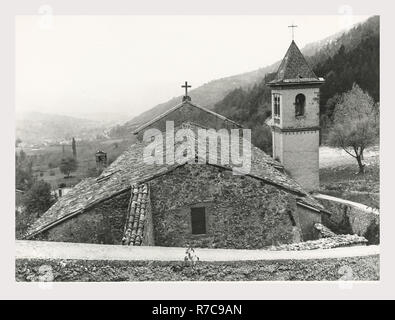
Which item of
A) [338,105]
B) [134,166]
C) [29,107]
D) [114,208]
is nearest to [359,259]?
[114,208]

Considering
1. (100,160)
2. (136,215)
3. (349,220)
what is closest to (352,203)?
(349,220)

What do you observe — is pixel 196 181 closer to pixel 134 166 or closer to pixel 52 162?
pixel 134 166

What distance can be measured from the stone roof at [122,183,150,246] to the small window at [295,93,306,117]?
10846 mm

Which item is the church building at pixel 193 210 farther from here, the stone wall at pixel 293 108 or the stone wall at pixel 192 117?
the stone wall at pixel 192 117

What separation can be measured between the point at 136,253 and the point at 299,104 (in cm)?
1378

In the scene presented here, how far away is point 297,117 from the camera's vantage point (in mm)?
22469

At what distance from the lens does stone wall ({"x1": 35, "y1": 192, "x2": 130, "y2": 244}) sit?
14.3 m

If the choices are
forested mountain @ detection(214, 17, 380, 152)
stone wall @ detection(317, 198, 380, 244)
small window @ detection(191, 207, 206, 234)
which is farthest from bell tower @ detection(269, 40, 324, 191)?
small window @ detection(191, 207, 206, 234)

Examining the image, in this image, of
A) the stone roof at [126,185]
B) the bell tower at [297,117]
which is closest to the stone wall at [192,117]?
the bell tower at [297,117]

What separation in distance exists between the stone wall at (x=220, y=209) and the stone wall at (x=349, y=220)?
4279 mm

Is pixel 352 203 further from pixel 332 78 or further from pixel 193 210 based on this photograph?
pixel 193 210

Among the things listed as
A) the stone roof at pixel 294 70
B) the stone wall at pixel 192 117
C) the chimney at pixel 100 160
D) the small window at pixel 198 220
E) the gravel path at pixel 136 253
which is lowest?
the gravel path at pixel 136 253

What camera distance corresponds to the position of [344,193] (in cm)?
2208

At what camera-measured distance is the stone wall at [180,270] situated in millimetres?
10445
